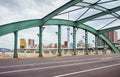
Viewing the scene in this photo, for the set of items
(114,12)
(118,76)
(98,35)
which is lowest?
(118,76)

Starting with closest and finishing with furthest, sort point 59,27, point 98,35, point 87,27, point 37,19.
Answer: point 37,19 → point 59,27 → point 87,27 → point 98,35

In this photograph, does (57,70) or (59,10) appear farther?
(59,10)

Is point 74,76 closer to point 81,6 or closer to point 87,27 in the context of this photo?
point 81,6

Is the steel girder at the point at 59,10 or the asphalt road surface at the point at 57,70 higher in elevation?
the steel girder at the point at 59,10

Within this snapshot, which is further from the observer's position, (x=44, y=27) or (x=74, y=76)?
(x=44, y=27)

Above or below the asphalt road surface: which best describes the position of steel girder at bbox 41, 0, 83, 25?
above

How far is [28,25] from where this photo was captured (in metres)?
30.4

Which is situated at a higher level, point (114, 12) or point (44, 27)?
point (114, 12)

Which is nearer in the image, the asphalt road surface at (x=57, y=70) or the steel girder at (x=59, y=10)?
the asphalt road surface at (x=57, y=70)

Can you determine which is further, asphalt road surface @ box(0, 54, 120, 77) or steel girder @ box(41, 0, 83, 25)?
steel girder @ box(41, 0, 83, 25)

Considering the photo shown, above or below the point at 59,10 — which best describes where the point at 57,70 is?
below

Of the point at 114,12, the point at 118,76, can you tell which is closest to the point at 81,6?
the point at 114,12

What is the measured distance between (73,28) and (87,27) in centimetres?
521

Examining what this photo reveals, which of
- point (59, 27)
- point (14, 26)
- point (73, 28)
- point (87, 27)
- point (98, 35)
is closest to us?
point (14, 26)
